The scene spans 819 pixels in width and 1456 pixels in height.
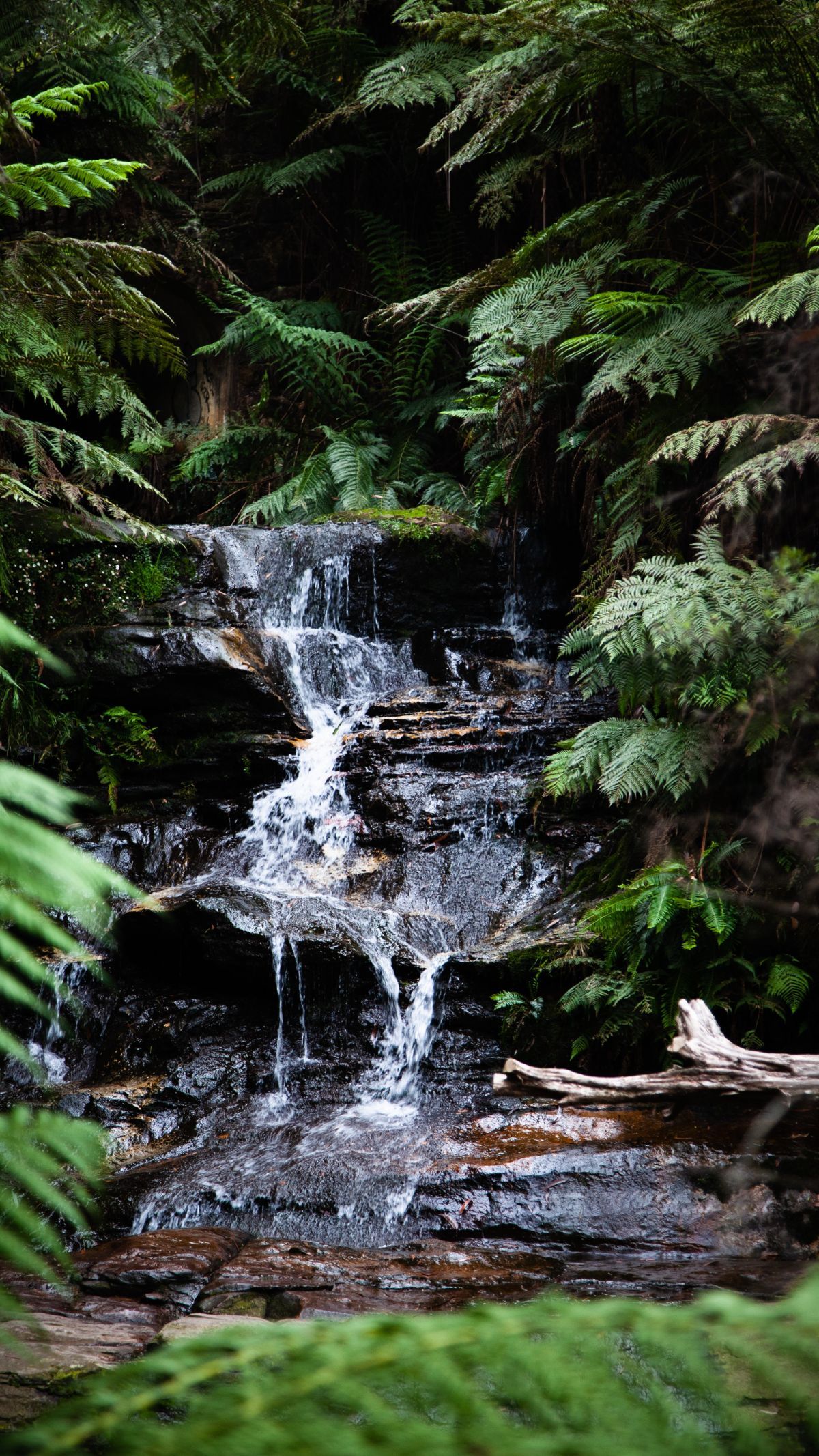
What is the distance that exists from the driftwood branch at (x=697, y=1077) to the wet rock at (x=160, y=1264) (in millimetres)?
1288

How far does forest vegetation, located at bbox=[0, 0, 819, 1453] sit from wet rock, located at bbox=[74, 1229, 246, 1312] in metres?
0.28

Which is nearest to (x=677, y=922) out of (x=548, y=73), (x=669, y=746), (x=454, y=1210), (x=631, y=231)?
(x=669, y=746)

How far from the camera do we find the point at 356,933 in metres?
4.98

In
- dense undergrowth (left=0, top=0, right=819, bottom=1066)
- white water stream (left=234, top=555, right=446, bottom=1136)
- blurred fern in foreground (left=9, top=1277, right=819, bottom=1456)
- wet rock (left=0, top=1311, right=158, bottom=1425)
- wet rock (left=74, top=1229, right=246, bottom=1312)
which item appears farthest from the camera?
white water stream (left=234, top=555, right=446, bottom=1136)

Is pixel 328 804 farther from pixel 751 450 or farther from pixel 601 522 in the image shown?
pixel 751 450

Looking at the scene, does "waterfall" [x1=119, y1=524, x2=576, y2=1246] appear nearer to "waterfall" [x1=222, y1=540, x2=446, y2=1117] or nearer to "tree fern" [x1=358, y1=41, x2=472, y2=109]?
"waterfall" [x1=222, y1=540, x2=446, y2=1117]

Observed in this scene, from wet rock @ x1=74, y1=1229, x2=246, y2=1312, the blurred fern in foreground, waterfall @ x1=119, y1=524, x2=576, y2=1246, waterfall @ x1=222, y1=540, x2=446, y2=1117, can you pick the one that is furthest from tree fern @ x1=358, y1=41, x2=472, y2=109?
the blurred fern in foreground

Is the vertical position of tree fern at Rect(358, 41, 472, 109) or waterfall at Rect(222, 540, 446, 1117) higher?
tree fern at Rect(358, 41, 472, 109)

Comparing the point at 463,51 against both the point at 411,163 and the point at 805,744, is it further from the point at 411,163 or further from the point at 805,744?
the point at 805,744

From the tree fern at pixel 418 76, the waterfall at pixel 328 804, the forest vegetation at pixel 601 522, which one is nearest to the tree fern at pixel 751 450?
the forest vegetation at pixel 601 522

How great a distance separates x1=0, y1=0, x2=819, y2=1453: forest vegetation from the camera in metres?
0.69

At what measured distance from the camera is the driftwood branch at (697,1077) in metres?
2.43

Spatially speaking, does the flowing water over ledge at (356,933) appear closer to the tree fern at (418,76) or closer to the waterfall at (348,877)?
the waterfall at (348,877)

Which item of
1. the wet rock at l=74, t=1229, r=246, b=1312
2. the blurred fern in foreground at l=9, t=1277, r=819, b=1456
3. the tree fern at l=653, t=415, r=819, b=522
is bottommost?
the wet rock at l=74, t=1229, r=246, b=1312
